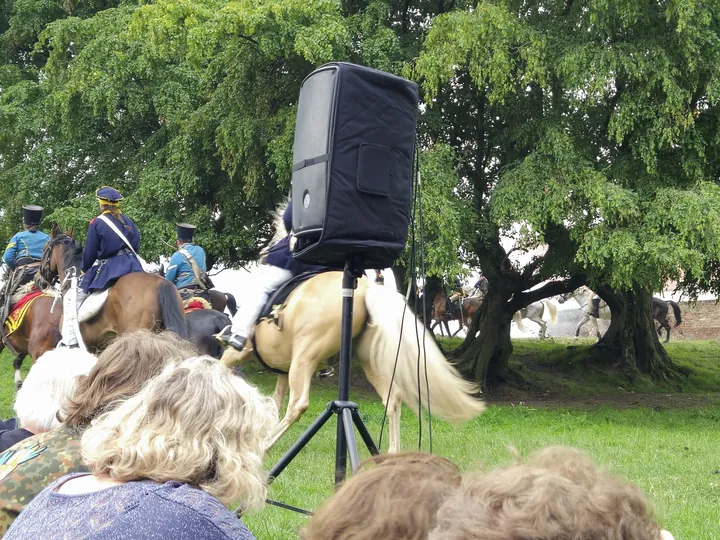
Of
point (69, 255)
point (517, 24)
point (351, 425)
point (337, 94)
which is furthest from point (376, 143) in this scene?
point (517, 24)

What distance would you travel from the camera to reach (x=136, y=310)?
8.91 meters

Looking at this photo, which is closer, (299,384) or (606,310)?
(299,384)

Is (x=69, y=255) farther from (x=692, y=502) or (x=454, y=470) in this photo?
(x=454, y=470)

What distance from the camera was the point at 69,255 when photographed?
9.90m

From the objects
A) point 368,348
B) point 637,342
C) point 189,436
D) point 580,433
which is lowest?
point 580,433

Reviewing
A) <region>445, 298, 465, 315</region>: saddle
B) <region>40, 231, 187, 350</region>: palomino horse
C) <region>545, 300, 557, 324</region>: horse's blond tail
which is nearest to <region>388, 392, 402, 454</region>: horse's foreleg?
<region>40, 231, 187, 350</region>: palomino horse

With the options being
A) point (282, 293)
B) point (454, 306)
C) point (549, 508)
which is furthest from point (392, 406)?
point (454, 306)

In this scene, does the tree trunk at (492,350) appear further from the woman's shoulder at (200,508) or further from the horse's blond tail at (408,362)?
the woman's shoulder at (200,508)

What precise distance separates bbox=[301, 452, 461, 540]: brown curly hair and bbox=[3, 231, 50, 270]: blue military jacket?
10.0 metres

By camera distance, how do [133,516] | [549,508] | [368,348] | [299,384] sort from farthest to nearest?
[299,384], [368,348], [133,516], [549,508]

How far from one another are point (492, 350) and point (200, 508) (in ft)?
47.4

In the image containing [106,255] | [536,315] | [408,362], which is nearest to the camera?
[408,362]

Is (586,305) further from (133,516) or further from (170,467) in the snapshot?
(133,516)

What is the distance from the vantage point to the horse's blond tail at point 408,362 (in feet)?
21.9
